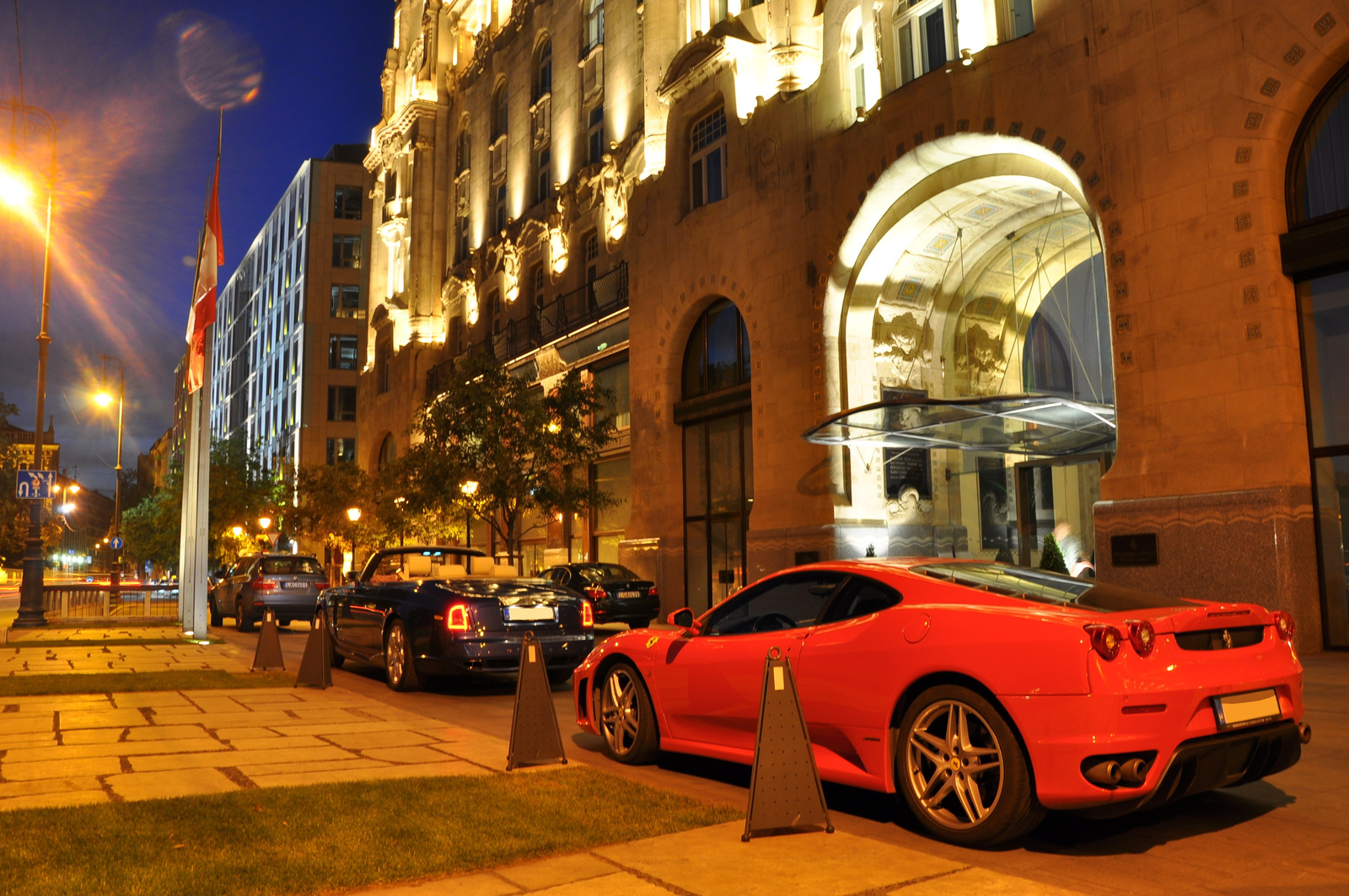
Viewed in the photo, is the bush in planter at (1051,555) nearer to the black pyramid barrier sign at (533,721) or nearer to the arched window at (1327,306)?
the arched window at (1327,306)

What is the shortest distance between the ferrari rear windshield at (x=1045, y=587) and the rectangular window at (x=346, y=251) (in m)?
67.0

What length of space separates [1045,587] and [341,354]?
64829 millimetres

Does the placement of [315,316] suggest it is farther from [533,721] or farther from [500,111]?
[533,721]

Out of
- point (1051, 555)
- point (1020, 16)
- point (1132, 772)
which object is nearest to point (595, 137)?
point (1020, 16)

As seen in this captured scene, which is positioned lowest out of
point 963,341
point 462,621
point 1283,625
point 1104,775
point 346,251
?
point 1104,775

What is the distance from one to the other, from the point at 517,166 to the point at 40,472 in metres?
20.7

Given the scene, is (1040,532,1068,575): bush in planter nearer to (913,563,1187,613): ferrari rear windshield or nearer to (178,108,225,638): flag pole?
(913,563,1187,613): ferrari rear windshield

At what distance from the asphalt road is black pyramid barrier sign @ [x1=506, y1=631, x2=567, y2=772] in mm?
386

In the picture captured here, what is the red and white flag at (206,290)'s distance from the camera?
60.5 feet

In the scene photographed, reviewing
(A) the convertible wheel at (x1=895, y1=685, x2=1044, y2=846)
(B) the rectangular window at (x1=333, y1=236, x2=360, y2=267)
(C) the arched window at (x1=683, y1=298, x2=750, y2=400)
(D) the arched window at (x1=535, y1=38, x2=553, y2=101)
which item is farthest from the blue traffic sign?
(B) the rectangular window at (x1=333, y1=236, x2=360, y2=267)

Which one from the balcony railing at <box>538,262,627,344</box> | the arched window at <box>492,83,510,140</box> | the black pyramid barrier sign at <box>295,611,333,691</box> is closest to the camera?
the black pyramid barrier sign at <box>295,611,333,691</box>

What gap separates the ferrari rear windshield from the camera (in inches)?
205

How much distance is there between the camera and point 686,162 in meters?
25.5

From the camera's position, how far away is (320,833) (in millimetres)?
4984
